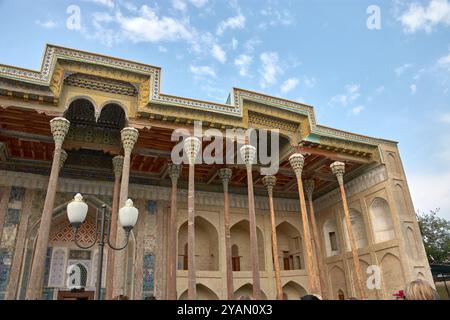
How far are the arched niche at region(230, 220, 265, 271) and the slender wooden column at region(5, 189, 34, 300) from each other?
7215 mm

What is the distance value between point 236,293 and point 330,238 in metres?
4.22

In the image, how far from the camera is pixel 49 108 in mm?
8797

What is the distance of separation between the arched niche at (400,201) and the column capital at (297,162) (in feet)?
10.4

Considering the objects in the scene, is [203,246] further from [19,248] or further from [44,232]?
[44,232]

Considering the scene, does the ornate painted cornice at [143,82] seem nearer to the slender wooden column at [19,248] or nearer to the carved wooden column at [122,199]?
the carved wooden column at [122,199]

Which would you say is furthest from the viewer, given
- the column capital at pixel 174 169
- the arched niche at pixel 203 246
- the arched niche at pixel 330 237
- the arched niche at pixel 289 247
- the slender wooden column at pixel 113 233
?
the arched niche at pixel 289 247

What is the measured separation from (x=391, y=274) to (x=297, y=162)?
440 centimetres

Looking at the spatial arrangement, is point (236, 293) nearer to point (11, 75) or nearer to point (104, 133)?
point (104, 133)

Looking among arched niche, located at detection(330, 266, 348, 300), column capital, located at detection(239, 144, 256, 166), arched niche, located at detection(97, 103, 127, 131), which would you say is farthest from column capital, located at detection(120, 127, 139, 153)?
arched niche, located at detection(330, 266, 348, 300)

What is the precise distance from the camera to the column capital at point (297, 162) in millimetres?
11117

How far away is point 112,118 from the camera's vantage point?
11.0 meters

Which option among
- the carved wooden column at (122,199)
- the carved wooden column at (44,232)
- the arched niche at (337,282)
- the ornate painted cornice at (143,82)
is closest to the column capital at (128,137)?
the carved wooden column at (122,199)

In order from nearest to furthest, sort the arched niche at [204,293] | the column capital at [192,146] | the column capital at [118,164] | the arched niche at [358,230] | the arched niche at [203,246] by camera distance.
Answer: the column capital at [192,146] < the column capital at [118,164] < the arched niche at [204,293] < the arched niche at [358,230] < the arched niche at [203,246]
